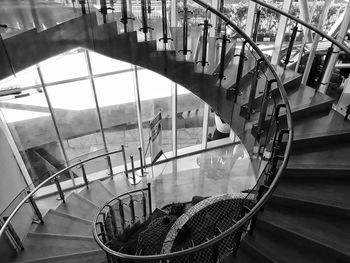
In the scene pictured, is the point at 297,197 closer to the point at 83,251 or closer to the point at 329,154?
the point at 329,154

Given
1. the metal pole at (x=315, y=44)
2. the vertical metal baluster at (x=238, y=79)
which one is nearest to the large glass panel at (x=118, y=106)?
the vertical metal baluster at (x=238, y=79)

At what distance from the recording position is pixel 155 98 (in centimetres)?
963

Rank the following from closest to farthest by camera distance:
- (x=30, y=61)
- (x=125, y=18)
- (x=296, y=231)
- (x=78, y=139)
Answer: (x=296, y=231) < (x=30, y=61) < (x=125, y=18) < (x=78, y=139)

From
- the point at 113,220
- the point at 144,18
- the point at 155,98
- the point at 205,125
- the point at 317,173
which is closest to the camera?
the point at 317,173

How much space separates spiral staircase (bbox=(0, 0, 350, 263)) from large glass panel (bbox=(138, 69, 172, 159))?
3986mm

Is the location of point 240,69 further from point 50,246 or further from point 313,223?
point 50,246

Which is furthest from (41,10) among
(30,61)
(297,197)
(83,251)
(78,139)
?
(78,139)

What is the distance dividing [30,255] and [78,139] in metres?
7.06

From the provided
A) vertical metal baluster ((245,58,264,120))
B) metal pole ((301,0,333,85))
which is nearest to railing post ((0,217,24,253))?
vertical metal baluster ((245,58,264,120))

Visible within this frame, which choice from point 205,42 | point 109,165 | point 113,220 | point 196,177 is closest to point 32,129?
point 109,165

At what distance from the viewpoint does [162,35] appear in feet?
13.7

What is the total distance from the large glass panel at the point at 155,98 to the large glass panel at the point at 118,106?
1.39ft

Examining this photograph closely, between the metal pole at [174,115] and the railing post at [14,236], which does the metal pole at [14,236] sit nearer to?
the railing post at [14,236]

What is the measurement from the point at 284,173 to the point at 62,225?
4.05m
